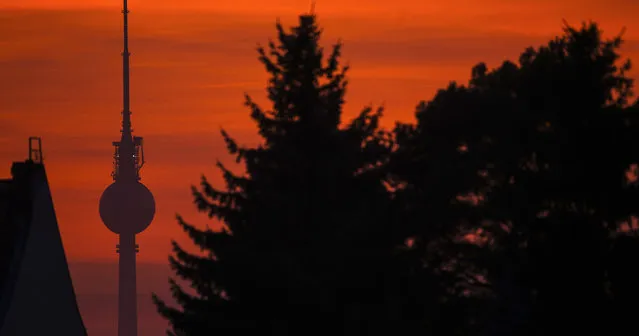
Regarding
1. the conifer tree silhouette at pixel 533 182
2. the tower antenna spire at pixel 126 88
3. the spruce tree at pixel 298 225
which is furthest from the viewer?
the tower antenna spire at pixel 126 88

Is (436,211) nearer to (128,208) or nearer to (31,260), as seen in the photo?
(31,260)

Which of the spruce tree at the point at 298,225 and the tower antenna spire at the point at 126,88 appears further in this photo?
the tower antenna spire at the point at 126,88

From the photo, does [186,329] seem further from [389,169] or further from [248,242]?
[389,169]

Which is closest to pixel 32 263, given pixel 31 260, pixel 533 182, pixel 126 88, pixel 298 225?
pixel 31 260

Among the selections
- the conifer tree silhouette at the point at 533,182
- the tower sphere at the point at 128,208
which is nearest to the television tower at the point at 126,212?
the tower sphere at the point at 128,208

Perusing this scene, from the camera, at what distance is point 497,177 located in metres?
59.3

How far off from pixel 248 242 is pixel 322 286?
10.2ft

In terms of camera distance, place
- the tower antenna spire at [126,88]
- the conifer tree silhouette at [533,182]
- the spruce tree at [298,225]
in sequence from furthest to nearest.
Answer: the tower antenna spire at [126,88]
the conifer tree silhouette at [533,182]
the spruce tree at [298,225]

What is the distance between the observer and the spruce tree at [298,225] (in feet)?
152

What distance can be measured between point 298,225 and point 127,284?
113131 millimetres

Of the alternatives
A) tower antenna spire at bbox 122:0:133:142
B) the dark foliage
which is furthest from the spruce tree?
tower antenna spire at bbox 122:0:133:142

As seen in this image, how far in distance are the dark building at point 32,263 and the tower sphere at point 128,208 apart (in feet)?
362

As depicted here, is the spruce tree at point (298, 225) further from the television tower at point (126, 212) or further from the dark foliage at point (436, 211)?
the television tower at point (126, 212)

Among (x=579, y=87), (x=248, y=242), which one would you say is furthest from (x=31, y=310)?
(x=579, y=87)
